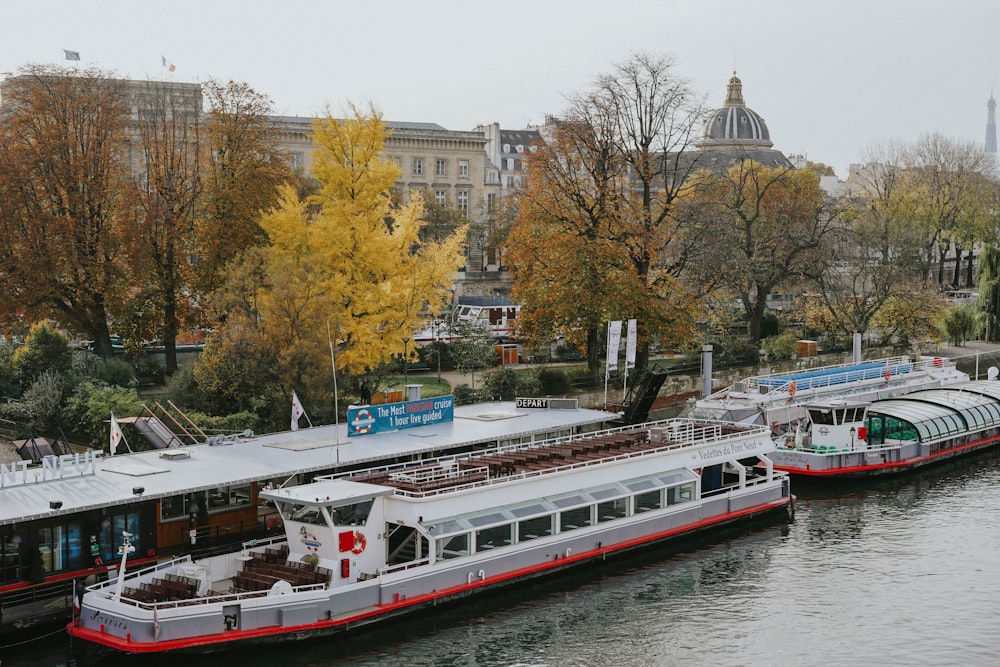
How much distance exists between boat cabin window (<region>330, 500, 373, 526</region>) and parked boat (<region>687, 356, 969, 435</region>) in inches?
1098

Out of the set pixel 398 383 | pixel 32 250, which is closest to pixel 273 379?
pixel 398 383

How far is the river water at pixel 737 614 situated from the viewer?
3036 cm

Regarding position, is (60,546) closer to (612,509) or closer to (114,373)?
(612,509)

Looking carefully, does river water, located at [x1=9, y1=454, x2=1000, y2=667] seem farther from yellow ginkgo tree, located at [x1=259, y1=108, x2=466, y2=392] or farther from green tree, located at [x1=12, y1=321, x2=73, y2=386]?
green tree, located at [x1=12, y1=321, x2=73, y2=386]

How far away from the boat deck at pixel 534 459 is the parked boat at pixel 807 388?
840cm

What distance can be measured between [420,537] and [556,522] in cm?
564

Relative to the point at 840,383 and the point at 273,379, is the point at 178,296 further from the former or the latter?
the point at 840,383

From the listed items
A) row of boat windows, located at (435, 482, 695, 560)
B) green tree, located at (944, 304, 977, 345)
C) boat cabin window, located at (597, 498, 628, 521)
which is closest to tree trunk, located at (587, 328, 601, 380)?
row of boat windows, located at (435, 482, 695, 560)

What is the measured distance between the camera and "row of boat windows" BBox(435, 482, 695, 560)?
35.3m

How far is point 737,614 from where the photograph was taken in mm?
33969

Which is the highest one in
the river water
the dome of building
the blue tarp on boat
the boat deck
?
the dome of building

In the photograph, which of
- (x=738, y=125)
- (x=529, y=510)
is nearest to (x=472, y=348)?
(x=529, y=510)

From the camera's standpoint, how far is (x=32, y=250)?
2283 inches

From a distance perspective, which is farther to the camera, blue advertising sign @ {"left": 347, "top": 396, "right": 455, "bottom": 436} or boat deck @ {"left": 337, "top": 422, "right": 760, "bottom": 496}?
blue advertising sign @ {"left": 347, "top": 396, "right": 455, "bottom": 436}
